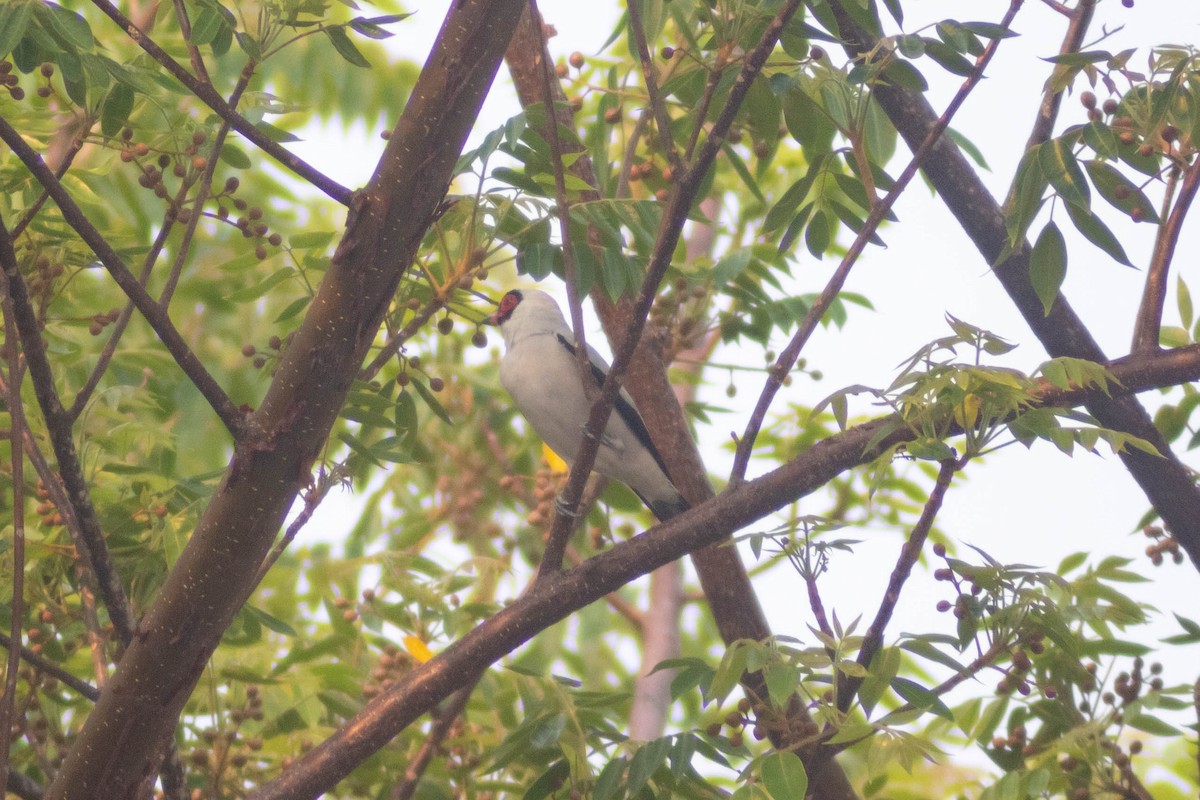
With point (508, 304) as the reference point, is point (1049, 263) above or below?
below

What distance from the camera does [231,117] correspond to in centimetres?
211

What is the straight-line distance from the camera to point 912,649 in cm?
249

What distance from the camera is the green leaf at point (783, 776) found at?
85.9 inches

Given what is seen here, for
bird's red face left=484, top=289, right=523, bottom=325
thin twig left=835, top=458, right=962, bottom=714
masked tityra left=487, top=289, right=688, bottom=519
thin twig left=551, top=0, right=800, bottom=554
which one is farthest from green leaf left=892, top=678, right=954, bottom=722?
bird's red face left=484, top=289, right=523, bottom=325

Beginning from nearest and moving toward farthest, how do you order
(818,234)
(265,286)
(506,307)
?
(818,234) < (265,286) < (506,307)

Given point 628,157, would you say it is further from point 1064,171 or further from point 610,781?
point 610,781

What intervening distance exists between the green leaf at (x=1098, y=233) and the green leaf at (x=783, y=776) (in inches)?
48.3

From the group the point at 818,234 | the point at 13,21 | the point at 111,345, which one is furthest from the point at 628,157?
the point at 13,21

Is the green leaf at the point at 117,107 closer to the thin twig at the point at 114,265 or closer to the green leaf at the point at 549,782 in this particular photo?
the thin twig at the point at 114,265

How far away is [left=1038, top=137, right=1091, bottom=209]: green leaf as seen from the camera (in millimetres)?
2348

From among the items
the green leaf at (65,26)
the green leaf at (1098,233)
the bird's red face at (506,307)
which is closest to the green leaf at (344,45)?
the green leaf at (65,26)

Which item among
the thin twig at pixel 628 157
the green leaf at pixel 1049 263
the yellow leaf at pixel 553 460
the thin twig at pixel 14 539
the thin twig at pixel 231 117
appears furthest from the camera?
the yellow leaf at pixel 553 460

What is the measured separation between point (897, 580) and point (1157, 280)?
1.01m

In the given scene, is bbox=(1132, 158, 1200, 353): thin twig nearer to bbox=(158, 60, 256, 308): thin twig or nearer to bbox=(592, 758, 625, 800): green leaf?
bbox=(592, 758, 625, 800): green leaf
